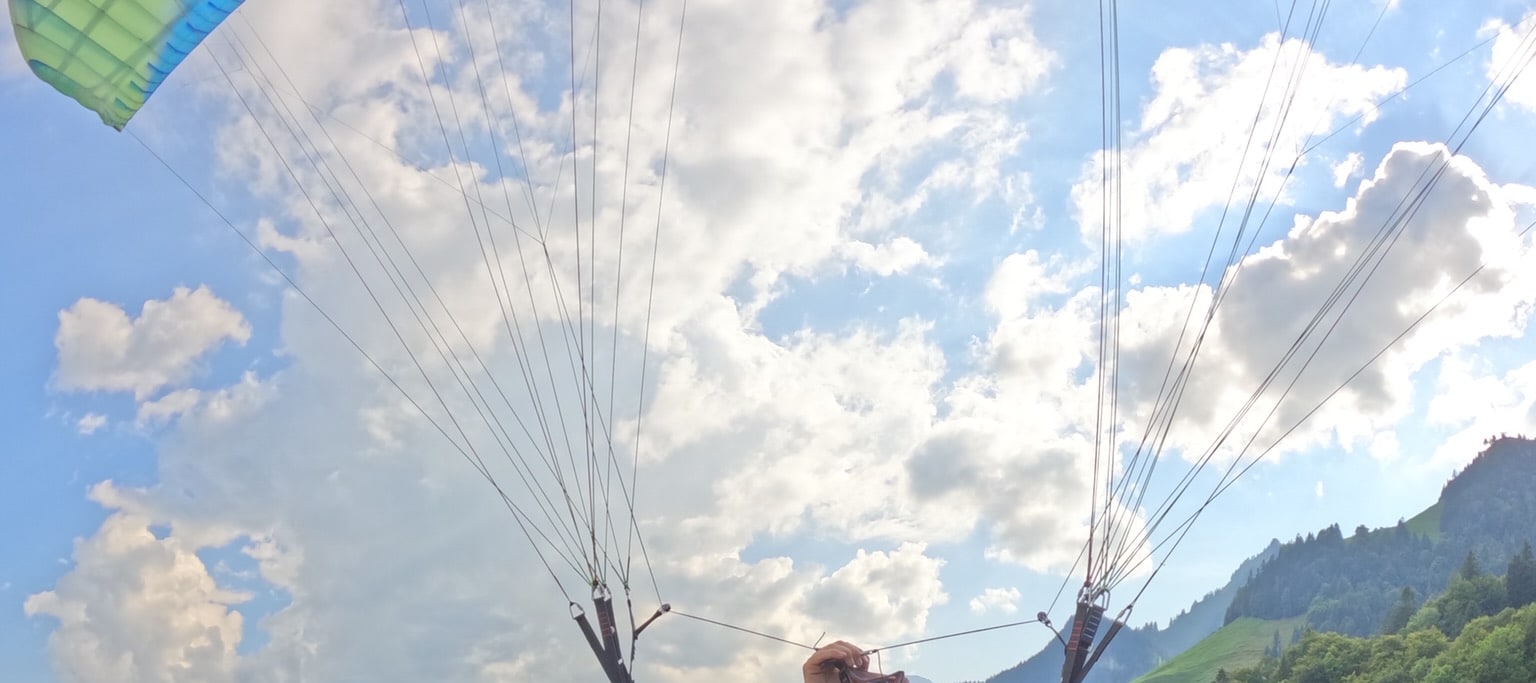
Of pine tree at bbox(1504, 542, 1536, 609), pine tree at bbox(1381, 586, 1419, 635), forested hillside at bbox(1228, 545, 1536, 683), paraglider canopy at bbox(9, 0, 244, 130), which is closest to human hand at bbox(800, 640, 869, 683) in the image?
paraglider canopy at bbox(9, 0, 244, 130)

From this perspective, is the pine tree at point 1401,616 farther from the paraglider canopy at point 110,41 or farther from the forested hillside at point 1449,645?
the paraglider canopy at point 110,41

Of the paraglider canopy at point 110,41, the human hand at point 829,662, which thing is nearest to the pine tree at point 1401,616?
the human hand at point 829,662

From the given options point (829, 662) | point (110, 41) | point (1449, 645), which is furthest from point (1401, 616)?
point (110, 41)

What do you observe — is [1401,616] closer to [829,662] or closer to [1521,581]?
[1521,581]

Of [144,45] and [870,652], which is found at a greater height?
[144,45]

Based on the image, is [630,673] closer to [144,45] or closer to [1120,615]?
[1120,615]

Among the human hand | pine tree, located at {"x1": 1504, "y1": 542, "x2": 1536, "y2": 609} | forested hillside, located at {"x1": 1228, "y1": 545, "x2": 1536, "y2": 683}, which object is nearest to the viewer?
the human hand

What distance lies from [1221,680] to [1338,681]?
32177 millimetres

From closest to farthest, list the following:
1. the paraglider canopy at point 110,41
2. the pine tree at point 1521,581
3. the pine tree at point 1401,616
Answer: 1. the paraglider canopy at point 110,41
2. the pine tree at point 1521,581
3. the pine tree at point 1401,616

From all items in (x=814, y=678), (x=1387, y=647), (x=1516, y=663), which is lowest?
(x=814, y=678)

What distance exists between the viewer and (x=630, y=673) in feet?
54.7

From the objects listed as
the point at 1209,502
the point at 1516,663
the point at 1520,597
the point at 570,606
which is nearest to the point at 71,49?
→ the point at 570,606

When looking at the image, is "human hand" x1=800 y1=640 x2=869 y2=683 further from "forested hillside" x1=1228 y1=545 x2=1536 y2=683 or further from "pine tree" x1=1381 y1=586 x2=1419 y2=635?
"pine tree" x1=1381 y1=586 x2=1419 y2=635

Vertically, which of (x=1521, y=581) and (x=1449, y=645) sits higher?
(x=1521, y=581)
